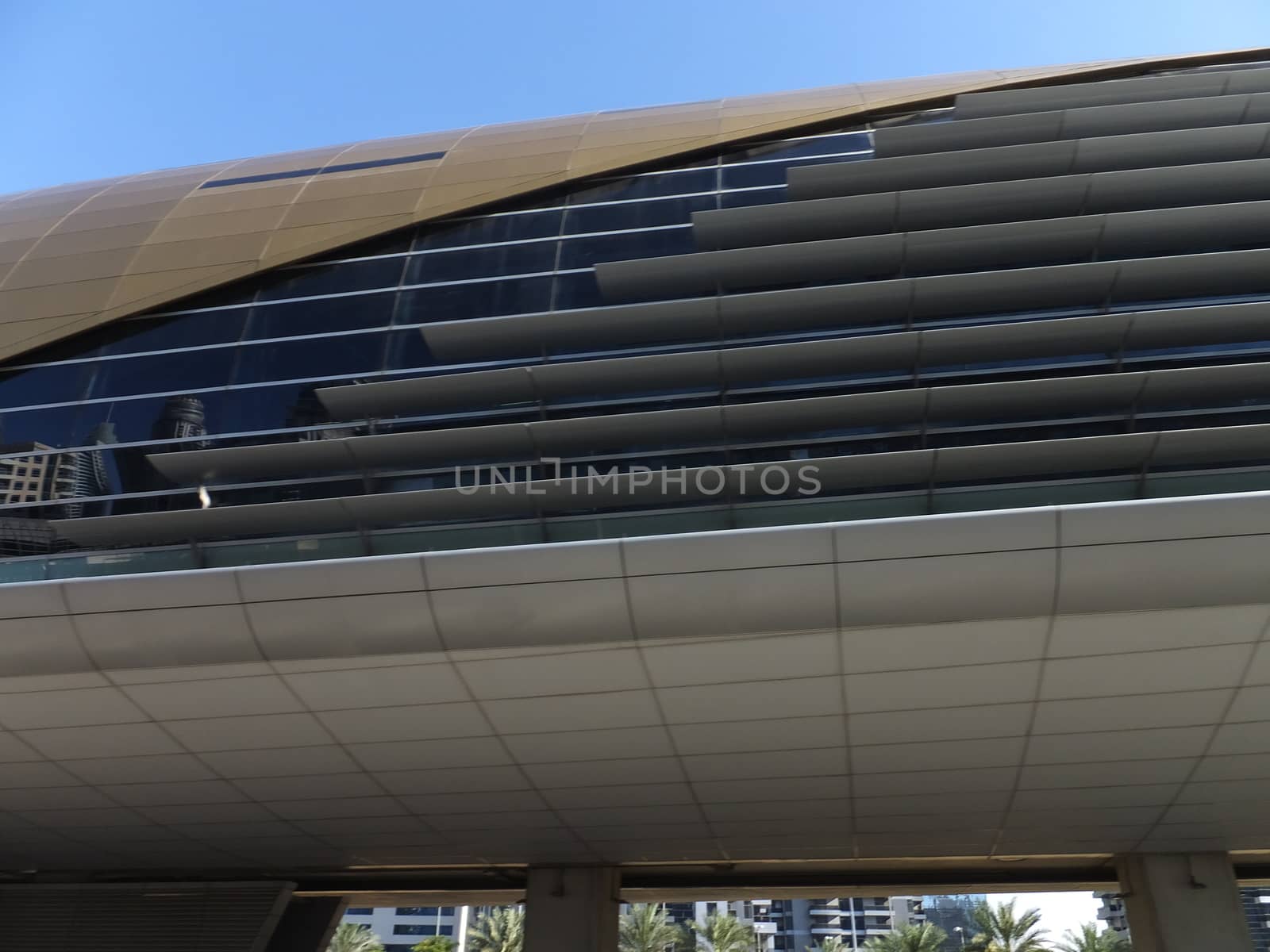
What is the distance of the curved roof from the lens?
12766mm

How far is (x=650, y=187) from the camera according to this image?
13148 mm

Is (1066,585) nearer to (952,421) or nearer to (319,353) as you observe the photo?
(952,421)

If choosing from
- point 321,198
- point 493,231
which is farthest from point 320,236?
point 493,231

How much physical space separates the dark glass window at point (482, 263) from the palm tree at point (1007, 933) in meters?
38.3

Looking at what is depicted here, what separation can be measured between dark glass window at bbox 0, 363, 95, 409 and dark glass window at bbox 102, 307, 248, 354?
1.56 ft

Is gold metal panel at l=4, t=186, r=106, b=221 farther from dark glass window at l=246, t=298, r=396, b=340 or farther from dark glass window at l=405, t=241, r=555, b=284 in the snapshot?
dark glass window at l=405, t=241, r=555, b=284

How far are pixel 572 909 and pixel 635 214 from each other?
958 cm

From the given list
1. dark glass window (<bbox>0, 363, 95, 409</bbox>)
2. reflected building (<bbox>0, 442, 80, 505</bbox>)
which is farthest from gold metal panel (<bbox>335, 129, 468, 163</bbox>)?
reflected building (<bbox>0, 442, 80, 505</bbox>)

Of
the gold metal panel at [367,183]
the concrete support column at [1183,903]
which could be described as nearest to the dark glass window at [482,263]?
the gold metal panel at [367,183]

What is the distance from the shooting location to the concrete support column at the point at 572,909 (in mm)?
13477

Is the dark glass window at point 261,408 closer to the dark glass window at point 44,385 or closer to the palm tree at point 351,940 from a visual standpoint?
the dark glass window at point 44,385

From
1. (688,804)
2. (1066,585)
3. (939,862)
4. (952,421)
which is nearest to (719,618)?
(1066,585)

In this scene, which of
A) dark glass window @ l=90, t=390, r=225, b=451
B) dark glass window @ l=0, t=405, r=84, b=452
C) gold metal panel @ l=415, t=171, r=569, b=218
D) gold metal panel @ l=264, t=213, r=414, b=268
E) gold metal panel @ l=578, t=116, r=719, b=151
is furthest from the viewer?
gold metal panel @ l=578, t=116, r=719, b=151

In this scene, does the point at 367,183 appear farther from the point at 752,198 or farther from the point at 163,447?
the point at 752,198
